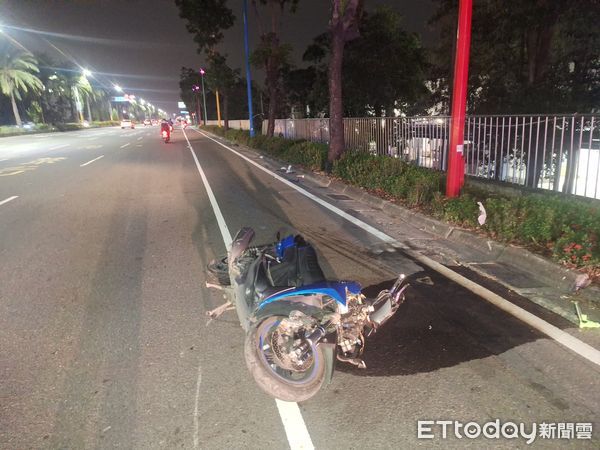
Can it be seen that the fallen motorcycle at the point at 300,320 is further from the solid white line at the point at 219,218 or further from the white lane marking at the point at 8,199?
the white lane marking at the point at 8,199

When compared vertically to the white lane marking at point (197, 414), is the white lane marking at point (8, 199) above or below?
above

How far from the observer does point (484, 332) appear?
4023mm

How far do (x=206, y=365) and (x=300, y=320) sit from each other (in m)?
1.09

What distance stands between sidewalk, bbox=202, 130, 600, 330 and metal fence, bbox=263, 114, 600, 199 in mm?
2653

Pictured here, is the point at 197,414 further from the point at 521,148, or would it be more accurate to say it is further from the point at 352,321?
the point at 521,148

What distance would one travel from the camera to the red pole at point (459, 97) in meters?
7.41

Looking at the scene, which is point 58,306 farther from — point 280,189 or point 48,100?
point 48,100

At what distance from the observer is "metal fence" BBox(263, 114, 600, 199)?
783 cm

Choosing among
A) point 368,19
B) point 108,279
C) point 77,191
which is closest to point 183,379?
point 108,279

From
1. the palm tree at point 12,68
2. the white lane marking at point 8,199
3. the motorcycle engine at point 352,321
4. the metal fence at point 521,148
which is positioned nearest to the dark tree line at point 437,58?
the metal fence at point 521,148

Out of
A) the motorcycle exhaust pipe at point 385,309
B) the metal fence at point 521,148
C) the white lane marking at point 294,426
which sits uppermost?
the metal fence at point 521,148

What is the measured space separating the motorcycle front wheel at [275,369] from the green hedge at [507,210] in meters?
3.63

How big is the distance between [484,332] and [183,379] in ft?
8.81

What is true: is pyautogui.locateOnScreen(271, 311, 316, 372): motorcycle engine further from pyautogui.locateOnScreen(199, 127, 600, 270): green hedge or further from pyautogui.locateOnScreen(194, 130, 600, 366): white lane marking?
pyautogui.locateOnScreen(199, 127, 600, 270): green hedge
